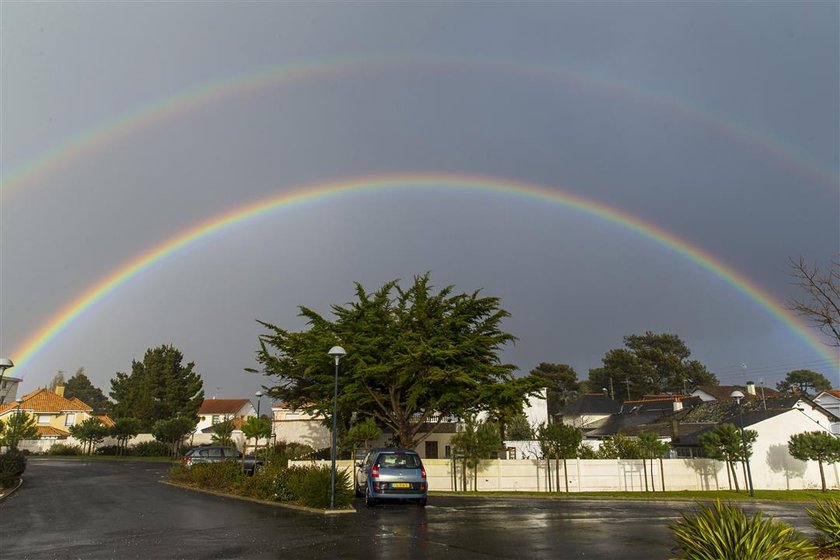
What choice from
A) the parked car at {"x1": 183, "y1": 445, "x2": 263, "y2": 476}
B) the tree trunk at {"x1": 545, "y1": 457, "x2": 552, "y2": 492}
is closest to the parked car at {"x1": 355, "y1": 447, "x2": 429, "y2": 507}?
the tree trunk at {"x1": 545, "y1": 457, "x2": 552, "y2": 492}

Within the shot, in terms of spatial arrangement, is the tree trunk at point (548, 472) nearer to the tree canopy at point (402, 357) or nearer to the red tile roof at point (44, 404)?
the tree canopy at point (402, 357)

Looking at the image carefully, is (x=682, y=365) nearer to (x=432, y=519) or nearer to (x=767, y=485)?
(x=767, y=485)

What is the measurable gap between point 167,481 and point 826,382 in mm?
145850

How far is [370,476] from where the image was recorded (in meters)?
18.2

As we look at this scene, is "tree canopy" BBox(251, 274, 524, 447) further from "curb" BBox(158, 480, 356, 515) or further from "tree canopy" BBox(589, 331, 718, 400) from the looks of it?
"tree canopy" BBox(589, 331, 718, 400)

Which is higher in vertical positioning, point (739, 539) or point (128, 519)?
point (739, 539)

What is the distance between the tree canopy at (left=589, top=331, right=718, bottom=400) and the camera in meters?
115

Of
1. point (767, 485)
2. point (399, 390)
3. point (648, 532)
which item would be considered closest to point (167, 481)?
point (399, 390)

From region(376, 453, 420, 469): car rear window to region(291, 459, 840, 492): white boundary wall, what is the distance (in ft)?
34.8

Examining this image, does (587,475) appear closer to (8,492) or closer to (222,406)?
(8,492)

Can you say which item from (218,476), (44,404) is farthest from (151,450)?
(218,476)

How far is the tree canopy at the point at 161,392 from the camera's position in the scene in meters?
72.5

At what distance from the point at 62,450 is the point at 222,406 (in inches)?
1263

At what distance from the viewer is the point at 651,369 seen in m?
116
